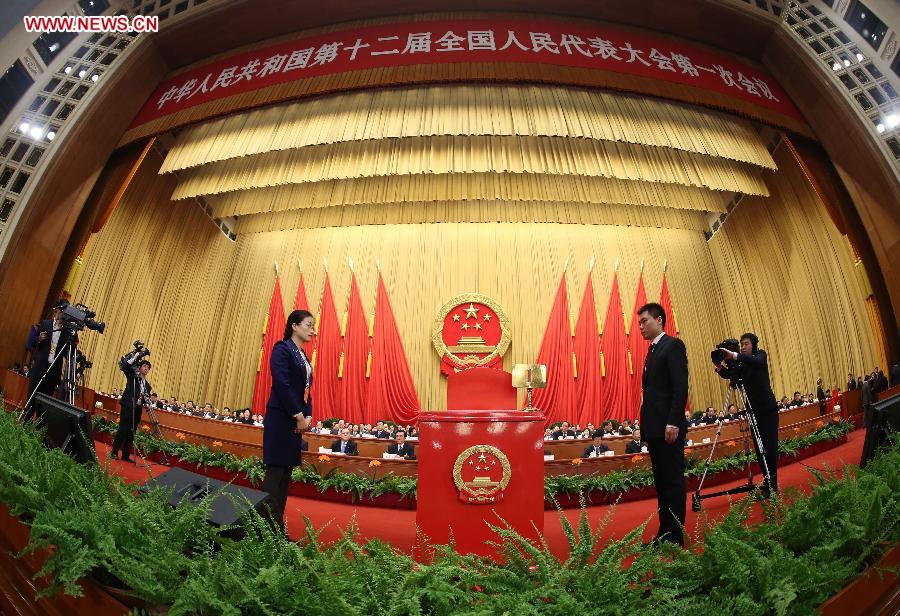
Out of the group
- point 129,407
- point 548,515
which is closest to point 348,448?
point 129,407

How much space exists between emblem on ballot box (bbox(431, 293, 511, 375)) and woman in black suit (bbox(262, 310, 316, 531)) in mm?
7562

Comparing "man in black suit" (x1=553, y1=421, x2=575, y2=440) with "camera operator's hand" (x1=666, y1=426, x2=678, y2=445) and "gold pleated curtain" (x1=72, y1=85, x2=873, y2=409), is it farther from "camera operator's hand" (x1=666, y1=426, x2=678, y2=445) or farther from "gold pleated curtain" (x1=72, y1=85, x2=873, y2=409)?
"camera operator's hand" (x1=666, y1=426, x2=678, y2=445)

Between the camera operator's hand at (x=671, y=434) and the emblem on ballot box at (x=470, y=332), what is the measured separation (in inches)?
300

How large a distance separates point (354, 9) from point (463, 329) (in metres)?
5.51

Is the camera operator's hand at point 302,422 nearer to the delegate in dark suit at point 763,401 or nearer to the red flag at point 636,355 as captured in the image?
the delegate in dark suit at point 763,401

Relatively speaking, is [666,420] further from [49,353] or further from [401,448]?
[49,353]

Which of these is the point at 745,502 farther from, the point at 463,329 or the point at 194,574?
the point at 463,329

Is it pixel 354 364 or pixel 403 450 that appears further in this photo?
pixel 354 364

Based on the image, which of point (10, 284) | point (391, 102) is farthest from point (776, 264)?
point (10, 284)

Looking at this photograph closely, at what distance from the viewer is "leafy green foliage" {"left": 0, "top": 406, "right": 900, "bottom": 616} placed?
1.19 meters

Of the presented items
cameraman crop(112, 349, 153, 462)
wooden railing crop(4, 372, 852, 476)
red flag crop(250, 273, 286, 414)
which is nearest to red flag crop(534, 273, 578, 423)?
wooden railing crop(4, 372, 852, 476)

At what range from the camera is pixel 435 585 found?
1.27 metres

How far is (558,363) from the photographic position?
9.99 metres

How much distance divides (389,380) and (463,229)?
319 centimetres
